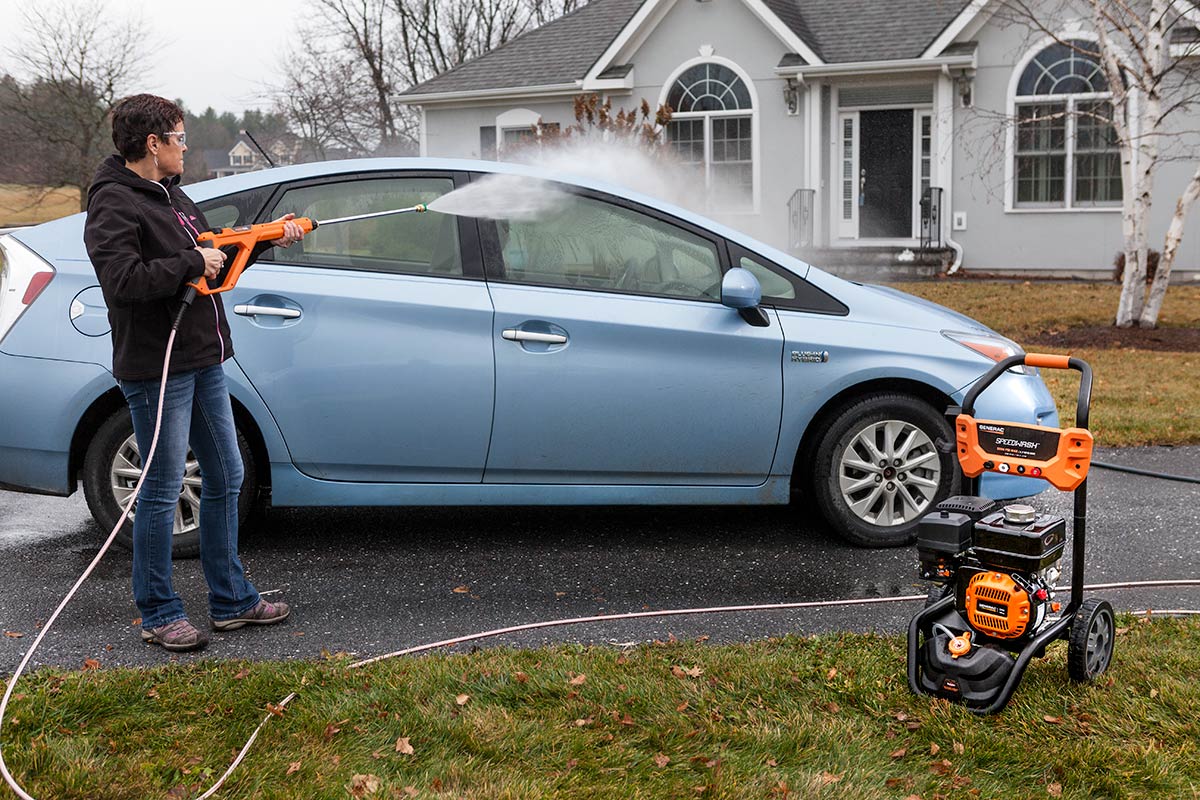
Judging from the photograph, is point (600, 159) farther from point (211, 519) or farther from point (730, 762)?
point (730, 762)

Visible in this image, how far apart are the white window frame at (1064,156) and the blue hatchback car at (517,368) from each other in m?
14.4

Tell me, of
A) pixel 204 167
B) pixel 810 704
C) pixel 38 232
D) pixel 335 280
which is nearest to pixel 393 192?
pixel 335 280

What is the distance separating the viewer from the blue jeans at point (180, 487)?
4062 millimetres

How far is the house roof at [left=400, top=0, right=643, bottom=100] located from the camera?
72.0ft

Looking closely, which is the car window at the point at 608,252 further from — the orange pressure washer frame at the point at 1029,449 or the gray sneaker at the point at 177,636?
the gray sneaker at the point at 177,636

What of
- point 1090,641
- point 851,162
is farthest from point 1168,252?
point 1090,641

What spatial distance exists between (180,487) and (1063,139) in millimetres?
17321

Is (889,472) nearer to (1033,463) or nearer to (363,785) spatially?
(1033,463)

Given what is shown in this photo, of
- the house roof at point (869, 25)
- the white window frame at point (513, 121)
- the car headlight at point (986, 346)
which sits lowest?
the car headlight at point (986, 346)

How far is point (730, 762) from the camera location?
3219mm

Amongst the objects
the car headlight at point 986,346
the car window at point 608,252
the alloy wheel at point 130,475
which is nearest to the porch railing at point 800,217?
the car headlight at point 986,346

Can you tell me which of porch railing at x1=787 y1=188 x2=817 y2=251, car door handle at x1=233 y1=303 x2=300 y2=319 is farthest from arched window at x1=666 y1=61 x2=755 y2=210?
car door handle at x1=233 y1=303 x2=300 y2=319

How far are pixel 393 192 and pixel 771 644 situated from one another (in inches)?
104

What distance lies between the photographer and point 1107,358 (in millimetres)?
11031
